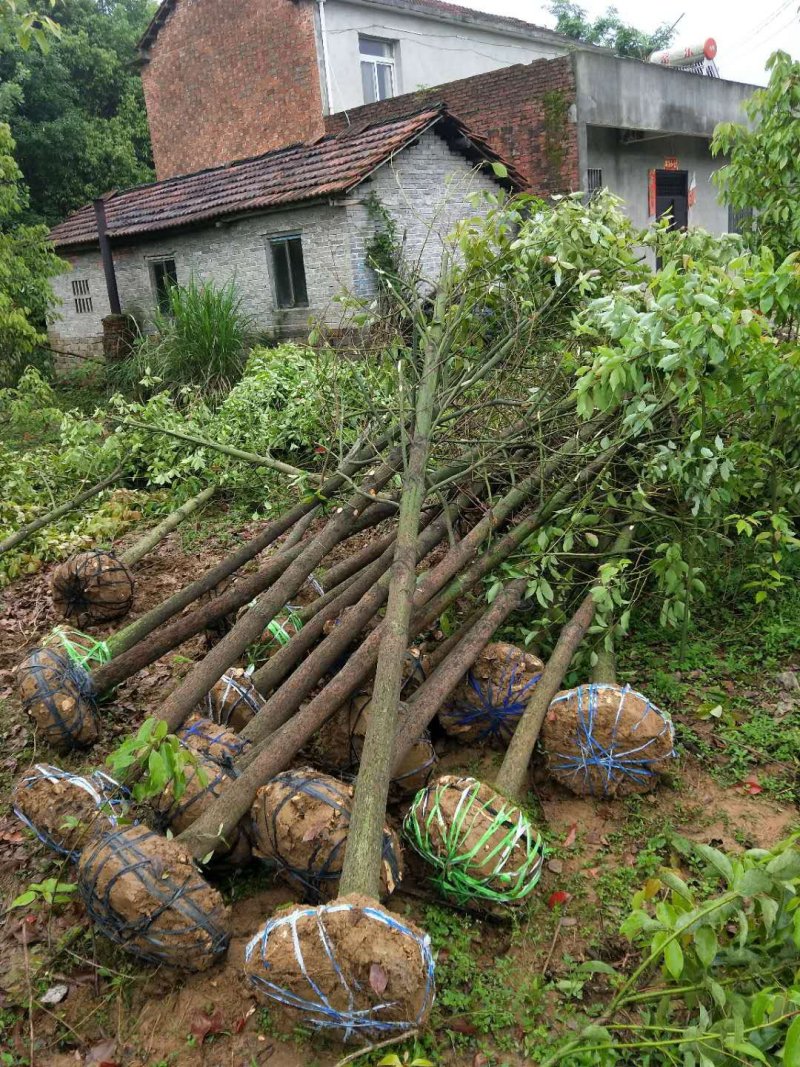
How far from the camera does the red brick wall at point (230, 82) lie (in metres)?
17.4

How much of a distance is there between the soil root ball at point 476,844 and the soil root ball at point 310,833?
0.15 metres

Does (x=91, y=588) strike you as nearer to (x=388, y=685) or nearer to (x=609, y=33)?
(x=388, y=685)

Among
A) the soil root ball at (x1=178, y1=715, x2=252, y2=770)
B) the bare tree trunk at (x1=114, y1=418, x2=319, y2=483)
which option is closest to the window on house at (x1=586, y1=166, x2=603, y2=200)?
the bare tree trunk at (x1=114, y1=418, x2=319, y2=483)

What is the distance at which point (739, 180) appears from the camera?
20.6 ft

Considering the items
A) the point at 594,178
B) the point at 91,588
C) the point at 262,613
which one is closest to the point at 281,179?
the point at 594,178

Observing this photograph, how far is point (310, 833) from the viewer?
288cm

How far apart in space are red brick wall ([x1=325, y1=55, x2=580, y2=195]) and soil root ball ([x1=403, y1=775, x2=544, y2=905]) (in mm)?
13612

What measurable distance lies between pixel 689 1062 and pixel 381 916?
877mm

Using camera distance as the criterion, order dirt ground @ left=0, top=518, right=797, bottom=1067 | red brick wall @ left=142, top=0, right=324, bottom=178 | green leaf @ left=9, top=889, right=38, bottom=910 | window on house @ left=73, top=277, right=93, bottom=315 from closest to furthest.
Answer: dirt ground @ left=0, top=518, right=797, bottom=1067 < green leaf @ left=9, top=889, right=38, bottom=910 < window on house @ left=73, top=277, right=93, bottom=315 < red brick wall @ left=142, top=0, right=324, bottom=178

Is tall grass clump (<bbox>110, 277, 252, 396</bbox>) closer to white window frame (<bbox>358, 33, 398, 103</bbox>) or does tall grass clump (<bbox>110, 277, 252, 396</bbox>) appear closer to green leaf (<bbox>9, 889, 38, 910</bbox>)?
green leaf (<bbox>9, 889, 38, 910</bbox>)

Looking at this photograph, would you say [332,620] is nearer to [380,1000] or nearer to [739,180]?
[380,1000]

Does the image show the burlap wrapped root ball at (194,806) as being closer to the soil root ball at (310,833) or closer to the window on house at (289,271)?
the soil root ball at (310,833)

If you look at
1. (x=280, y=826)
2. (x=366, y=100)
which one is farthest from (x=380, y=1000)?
(x=366, y=100)

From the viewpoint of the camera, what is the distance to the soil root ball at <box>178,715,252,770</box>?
132 inches
